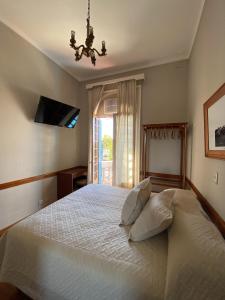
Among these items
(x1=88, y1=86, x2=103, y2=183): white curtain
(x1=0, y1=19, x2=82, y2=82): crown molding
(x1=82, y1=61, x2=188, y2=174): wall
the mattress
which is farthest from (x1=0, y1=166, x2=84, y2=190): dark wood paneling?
(x1=0, y1=19, x2=82, y2=82): crown molding

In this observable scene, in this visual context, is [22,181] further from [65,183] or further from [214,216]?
[214,216]

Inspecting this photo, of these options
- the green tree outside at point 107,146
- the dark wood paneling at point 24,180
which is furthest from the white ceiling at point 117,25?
the dark wood paneling at point 24,180

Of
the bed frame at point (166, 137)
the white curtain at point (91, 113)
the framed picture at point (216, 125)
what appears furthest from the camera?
Result: the white curtain at point (91, 113)

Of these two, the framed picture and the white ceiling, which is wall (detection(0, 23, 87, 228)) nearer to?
the white ceiling

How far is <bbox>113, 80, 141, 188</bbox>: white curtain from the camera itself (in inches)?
125

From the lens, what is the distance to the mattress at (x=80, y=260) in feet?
2.85

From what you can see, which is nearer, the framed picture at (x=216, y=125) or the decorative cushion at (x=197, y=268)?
the decorative cushion at (x=197, y=268)

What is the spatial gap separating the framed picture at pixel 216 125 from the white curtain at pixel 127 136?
5.70 feet

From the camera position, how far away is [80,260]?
0.99m

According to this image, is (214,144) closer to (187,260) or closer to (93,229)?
(187,260)

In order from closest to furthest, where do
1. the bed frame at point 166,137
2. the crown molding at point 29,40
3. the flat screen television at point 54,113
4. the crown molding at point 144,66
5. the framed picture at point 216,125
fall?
the framed picture at point 216,125 < the crown molding at point 29,40 < the flat screen television at point 54,113 < the bed frame at point 166,137 < the crown molding at point 144,66

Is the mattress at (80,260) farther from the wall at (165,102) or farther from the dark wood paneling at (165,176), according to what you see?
the wall at (165,102)

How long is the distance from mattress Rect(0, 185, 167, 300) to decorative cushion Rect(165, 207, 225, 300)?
0.13 metres

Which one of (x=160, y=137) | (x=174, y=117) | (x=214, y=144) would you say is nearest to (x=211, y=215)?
(x=214, y=144)
